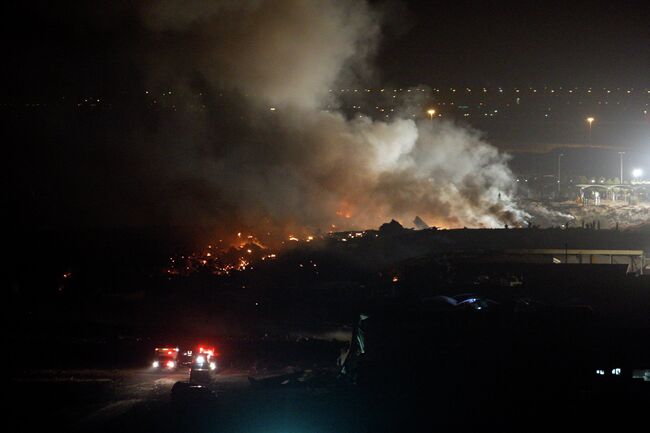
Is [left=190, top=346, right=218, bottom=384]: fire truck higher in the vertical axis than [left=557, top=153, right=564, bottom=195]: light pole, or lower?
lower

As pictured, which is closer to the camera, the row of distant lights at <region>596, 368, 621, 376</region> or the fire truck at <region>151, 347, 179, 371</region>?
the row of distant lights at <region>596, 368, 621, 376</region>

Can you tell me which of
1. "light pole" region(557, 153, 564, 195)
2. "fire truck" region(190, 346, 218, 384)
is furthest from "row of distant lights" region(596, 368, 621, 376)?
"light pole" region(557, 153, 564, 195)

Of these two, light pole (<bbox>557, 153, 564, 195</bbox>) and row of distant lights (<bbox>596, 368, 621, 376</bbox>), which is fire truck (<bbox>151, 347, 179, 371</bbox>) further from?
light pole (<bbox>557, 153, 564, 195</bbox>)

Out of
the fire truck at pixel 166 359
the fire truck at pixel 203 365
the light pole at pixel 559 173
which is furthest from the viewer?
the light pole at pixel 559 173

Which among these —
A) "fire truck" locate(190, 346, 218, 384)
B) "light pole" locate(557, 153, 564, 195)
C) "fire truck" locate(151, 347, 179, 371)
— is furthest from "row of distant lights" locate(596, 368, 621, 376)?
"light pole" locate(557, 153, 564, 195)

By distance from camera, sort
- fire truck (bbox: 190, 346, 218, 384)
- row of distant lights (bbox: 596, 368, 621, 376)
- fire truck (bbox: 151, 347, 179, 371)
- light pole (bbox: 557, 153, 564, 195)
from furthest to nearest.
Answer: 1. light pole (bbox: 557, 153, 564, 195)
2. fire truck (bbox: 151, 347, 179, 371)
3. fire truck (bbox: 190, 346, 218, 384)
4. row of distant lights (bbox: 596, 368, 621, 376)

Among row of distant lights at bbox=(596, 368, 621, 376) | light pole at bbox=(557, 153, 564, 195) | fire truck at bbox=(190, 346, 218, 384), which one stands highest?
light pole at bbox=(557, 153, 564, 195)

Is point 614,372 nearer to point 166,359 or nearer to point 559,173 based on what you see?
point 166,359

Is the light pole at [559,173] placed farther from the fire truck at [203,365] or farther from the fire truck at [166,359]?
the fire truck at [166,359]

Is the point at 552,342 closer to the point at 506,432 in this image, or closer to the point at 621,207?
the point at 506,432

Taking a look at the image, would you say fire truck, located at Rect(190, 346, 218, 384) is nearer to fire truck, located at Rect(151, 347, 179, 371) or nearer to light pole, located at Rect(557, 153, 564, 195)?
fire truck, located at Rect(151, 347, 179, 371)

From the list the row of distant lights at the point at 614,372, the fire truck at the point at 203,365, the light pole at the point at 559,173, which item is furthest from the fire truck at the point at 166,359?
the light pole at the point at 559,173

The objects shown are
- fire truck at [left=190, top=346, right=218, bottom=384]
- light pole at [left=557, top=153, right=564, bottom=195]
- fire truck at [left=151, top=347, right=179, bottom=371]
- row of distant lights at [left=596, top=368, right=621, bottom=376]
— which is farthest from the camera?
light pole at [left=557, top=153, right=564, bottom=195]
